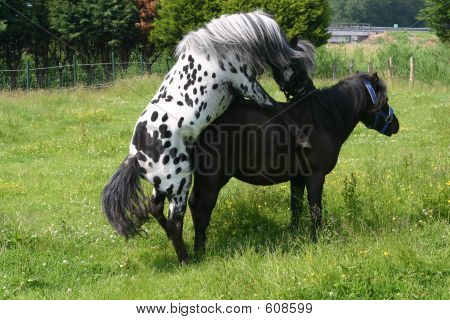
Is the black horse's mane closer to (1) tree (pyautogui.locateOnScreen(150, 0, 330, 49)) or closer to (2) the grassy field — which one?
(2) the grassy field

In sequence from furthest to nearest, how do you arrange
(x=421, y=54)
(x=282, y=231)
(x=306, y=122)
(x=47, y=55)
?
(x=47, y=55) → (x=421, y=54) → (x=282, y=231) → (x=306, y=122)

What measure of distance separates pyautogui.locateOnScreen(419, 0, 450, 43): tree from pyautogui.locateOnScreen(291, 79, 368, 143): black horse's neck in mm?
27786

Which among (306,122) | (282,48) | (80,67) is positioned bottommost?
(80,67)

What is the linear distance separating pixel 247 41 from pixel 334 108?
1.40 m

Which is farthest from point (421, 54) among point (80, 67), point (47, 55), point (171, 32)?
point (47, 55)

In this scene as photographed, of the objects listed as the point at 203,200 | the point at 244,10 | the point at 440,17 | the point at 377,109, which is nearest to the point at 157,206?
the point at 203,200

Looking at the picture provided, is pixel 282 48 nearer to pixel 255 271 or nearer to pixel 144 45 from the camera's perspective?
pixel 255 271

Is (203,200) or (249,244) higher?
(203,200)

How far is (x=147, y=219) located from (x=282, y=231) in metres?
1.81

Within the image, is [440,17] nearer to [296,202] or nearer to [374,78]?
[374,78]

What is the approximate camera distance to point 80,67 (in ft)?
94.6

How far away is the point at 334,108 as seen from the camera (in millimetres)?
6590

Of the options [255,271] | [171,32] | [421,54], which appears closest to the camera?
[255,271]

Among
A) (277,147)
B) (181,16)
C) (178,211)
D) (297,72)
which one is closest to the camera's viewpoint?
(178,211)
